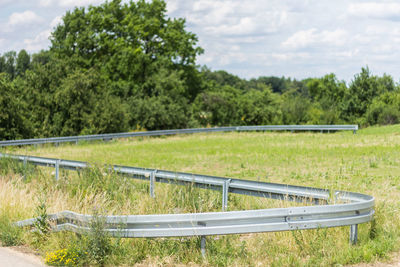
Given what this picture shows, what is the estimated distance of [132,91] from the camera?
161 ft

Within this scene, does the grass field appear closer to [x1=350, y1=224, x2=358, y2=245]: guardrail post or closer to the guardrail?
[x1=350, y1=224, x2=358, y2=245]: guardrail post

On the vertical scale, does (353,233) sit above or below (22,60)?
below

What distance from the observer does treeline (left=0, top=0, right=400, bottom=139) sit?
35.6 m

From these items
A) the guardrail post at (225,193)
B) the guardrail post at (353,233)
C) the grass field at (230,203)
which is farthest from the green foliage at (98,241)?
the guardrail post at (353,233)

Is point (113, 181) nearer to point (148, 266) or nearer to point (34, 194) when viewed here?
point (34, 194)

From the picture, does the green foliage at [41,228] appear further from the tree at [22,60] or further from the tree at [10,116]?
the tree at [22,60]

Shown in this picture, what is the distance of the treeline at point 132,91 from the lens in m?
35.6

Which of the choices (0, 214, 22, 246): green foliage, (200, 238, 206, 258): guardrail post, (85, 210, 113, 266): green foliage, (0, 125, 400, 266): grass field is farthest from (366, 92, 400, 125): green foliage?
(85, 210, 113, 266): green foliage

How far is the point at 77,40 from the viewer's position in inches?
2031

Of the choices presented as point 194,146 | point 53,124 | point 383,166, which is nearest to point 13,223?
point 383,166

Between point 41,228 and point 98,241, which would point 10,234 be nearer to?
point 41,228

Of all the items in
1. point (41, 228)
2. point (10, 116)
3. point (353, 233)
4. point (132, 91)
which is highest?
point (132, 91)

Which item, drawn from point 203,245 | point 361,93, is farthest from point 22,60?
point 203,245

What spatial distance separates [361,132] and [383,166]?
19.7 m
